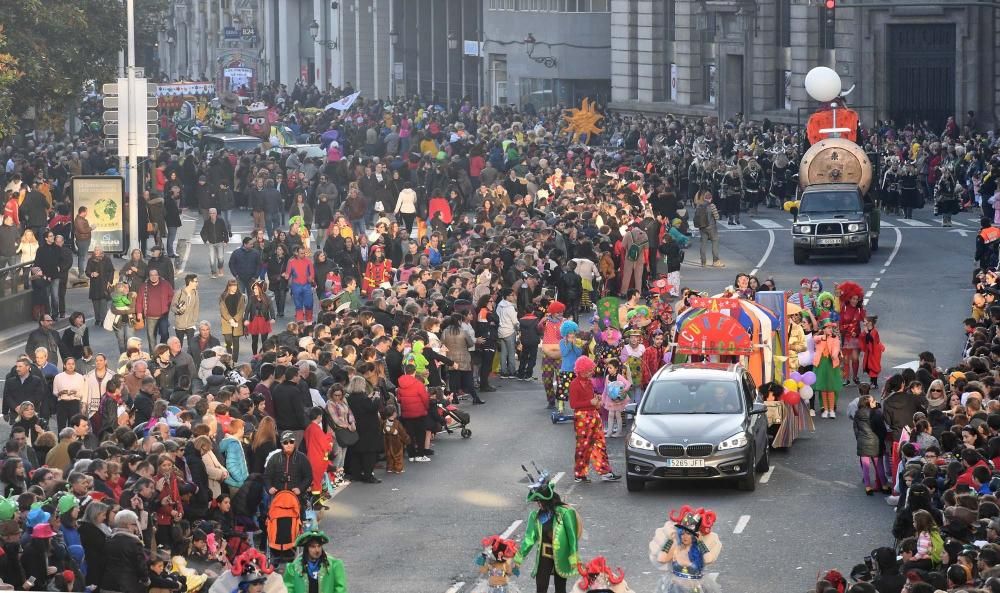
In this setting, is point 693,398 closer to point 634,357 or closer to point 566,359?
point 634,357

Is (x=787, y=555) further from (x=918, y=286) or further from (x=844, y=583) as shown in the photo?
(x=918, y=286)

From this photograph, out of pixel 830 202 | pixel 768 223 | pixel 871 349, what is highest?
pixel 830 202

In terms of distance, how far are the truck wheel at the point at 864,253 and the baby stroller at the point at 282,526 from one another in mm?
23400

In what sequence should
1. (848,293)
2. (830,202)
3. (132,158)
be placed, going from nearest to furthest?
1. (848,293)
2. (132,158)
3. (830,202)

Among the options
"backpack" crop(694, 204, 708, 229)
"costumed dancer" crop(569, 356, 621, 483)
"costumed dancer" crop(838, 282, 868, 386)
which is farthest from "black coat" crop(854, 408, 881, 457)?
"backpack" crop(694, 204, 708, 229)

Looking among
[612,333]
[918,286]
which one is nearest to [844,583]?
[612,333]

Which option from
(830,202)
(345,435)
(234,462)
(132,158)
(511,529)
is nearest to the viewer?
(234,462)

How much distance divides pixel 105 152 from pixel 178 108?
80.2 feet

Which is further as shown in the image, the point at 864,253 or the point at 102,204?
the point at 864,253

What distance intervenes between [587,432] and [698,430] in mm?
1421

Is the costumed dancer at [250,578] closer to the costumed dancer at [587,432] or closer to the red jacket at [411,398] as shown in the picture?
the costumed dancer at [587,432]

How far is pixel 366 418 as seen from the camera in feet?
77.6

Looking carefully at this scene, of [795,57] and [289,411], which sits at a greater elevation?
[795,57]

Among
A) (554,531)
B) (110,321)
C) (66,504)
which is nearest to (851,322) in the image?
(110,321)
